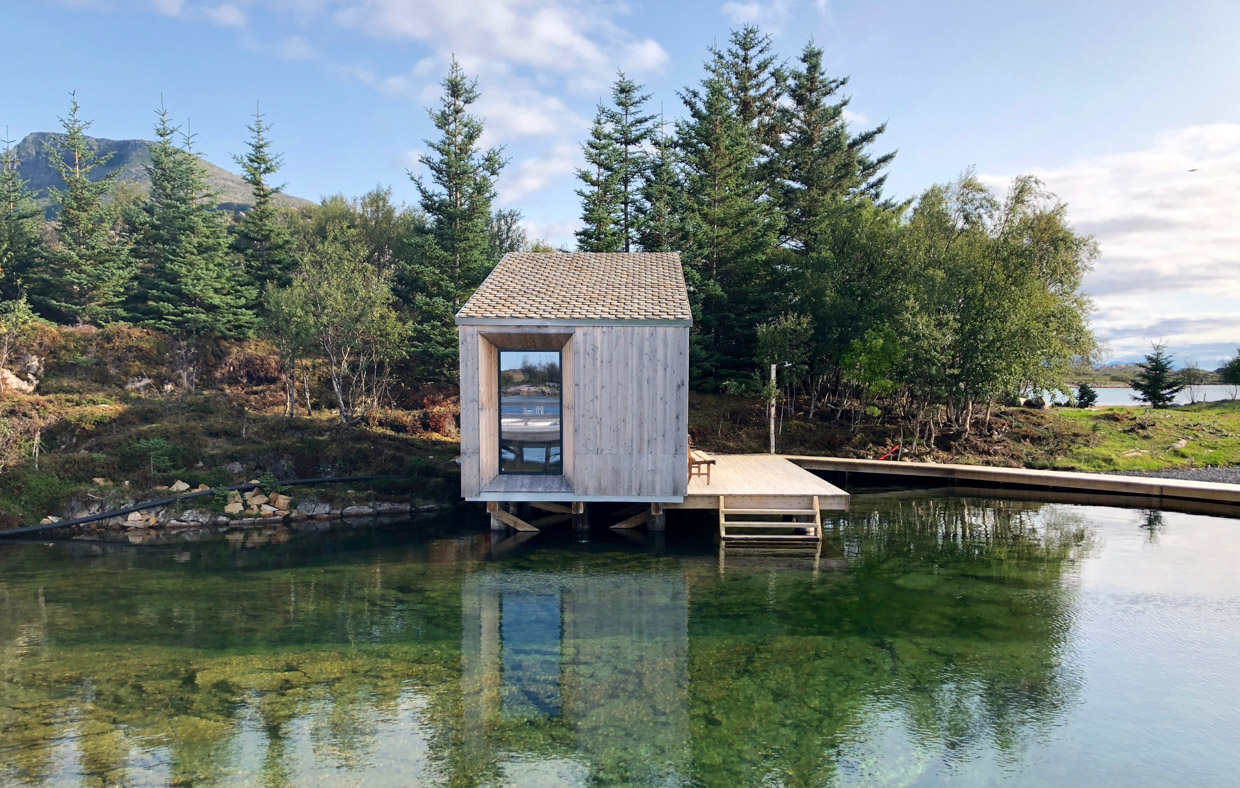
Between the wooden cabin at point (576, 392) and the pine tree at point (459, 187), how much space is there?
834cm

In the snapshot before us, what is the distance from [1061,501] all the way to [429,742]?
1365 cm

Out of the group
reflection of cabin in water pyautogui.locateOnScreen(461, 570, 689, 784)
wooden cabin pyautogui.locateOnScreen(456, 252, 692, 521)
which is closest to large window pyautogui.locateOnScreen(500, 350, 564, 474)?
wooden cabin pyautogui.locateOnScreen(456, 252, 692, 521)

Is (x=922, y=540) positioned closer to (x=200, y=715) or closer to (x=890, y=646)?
(x=890, y=646)

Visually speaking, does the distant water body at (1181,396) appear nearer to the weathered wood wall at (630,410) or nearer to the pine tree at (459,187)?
the weathered wood wall at (630,410)

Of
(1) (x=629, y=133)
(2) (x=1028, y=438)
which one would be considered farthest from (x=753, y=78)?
(2) (x=1028, y=438)

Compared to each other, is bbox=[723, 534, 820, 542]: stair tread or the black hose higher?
the black hose

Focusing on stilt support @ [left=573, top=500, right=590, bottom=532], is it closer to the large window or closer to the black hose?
the large window

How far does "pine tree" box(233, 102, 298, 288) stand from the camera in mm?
21938

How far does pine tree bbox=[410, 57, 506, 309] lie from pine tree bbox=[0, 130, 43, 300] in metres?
12.5

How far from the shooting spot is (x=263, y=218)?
22125 mm

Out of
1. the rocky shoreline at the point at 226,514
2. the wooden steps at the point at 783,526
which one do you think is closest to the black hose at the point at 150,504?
the rocky shoreline at the point at 226,514

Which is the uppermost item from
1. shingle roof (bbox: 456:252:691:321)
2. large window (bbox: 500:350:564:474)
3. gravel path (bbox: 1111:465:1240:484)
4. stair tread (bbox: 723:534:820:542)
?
shingle roof (bbox: 456:252:691:321)

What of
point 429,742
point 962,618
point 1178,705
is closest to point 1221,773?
point 1178,705

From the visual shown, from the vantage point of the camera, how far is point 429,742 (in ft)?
16.1
